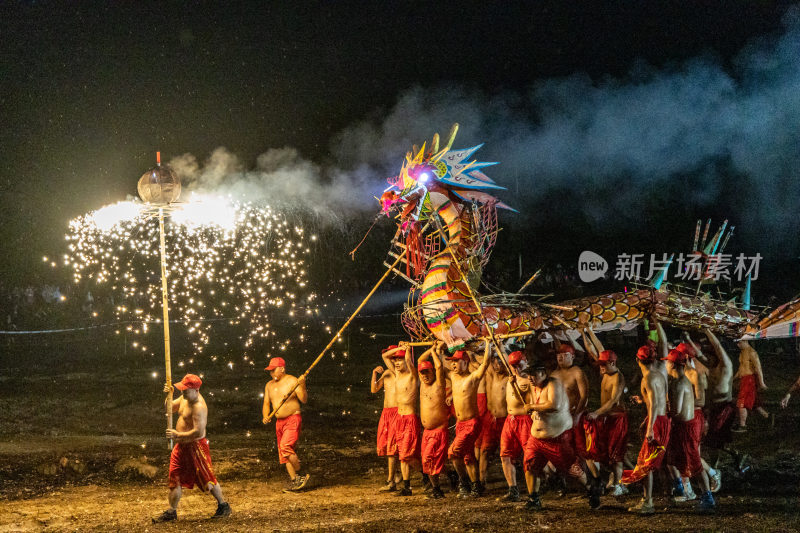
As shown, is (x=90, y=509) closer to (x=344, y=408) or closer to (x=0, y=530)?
(x=0, y=530)

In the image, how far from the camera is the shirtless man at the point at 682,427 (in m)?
6.57

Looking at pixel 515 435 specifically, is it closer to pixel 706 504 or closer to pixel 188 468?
pixel 706 504

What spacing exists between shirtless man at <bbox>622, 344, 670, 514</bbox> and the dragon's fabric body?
64.9 inches

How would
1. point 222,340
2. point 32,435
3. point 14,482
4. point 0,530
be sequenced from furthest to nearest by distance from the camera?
point 222,340, point 32,435, point 14,482, point 0,530

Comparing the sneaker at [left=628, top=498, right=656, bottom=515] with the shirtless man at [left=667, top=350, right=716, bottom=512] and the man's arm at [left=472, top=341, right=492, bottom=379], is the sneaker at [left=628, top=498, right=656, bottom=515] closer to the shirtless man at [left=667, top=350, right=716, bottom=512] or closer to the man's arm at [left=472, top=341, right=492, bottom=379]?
the shirtless man at [left=667, top=350, right=716, bottom=512]

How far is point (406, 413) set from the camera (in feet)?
25.0

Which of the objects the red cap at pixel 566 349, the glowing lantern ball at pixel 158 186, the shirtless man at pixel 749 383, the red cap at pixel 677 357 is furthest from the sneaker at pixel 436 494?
the shirtless man at pixel 749 383

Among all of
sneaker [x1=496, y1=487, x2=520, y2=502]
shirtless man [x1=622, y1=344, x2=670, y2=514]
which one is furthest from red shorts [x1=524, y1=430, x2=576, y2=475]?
shirtless man [x1=622, y1=344, x2=670, y2=514]

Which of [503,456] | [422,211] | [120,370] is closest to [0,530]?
[503,456]

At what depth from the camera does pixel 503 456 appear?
6934mm

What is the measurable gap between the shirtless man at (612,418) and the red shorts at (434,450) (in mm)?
1574

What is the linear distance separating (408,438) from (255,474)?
98.7 inches

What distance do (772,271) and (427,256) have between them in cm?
1362

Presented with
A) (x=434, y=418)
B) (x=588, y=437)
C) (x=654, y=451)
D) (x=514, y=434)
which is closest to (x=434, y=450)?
(x=434, y=418)
